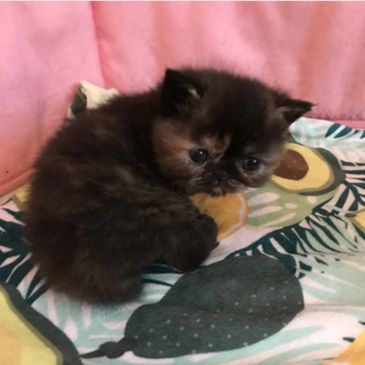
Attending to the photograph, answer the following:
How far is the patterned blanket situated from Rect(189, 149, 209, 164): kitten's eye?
21 centimetres

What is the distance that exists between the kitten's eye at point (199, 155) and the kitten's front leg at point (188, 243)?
0.14 m

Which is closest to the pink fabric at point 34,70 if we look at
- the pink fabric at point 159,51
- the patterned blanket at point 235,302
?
the pink fabric at point 159,51

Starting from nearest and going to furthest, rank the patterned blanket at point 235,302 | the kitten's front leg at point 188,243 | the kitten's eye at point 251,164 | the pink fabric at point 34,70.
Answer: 1. the patterned blanket at point 235,302
2. the kitten's front leg at point 188,243
3. the kitten's eye at point 251,164
4. the pink fabric at point 34,70

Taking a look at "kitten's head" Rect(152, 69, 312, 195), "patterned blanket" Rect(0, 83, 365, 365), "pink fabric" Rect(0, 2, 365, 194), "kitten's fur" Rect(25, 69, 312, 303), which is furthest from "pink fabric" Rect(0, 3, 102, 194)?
"kitten's head" Rect(152, 69, 312, 195)

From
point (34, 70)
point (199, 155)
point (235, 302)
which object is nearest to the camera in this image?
point (235, 302)

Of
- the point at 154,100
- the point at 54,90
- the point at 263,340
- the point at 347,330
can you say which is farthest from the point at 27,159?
the point at 347,330

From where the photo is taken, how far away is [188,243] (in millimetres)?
1096

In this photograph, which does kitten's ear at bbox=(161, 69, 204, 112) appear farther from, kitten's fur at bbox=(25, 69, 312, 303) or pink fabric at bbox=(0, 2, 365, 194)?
pink fabric at bbox=(0, 2, 365, 194)

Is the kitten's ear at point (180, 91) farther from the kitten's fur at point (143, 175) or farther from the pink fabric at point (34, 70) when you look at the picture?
the pink fabric at point (34, 70)

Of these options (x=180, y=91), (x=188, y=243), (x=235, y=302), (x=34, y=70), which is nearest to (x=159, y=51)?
(x=34, y=70)

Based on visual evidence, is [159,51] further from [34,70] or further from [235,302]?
[235,302]

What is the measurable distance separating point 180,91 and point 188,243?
36 centimetres

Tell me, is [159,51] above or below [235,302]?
above

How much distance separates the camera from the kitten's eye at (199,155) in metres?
1.15
